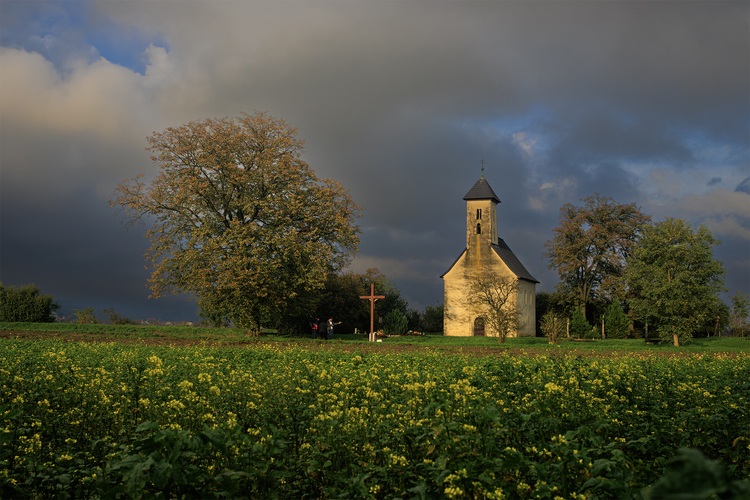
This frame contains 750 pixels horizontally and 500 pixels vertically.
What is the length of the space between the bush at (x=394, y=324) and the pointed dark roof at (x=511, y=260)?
38.1 feet

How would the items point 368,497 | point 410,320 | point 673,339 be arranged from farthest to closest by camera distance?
point 410,320 → point 673,339 → point 368,497

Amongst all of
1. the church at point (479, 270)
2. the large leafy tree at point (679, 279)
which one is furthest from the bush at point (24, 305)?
the large leafy tree at point (679, 279)

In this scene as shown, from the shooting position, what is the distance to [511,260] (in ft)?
172

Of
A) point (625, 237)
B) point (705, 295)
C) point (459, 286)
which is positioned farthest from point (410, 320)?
point (705, 295)

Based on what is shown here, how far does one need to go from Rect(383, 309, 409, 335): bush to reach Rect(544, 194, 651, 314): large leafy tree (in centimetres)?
1776

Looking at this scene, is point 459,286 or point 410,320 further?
point 410,320

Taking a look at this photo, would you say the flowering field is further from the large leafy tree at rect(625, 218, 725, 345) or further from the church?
the church

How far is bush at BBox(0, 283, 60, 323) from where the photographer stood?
40.3 metres

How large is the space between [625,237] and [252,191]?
39.8 meters

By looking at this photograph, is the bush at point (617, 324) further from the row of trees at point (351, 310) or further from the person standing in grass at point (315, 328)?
the person standing in grass at point (315, 328)

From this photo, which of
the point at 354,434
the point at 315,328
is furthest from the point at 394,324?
the point at 354,434

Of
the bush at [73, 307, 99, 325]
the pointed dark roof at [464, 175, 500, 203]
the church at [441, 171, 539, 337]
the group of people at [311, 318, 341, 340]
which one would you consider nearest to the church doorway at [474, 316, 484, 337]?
the church at [441, 171, 539, 337]

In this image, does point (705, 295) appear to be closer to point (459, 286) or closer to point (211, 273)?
point (459, 286)

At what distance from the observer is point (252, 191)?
31.0 metres
